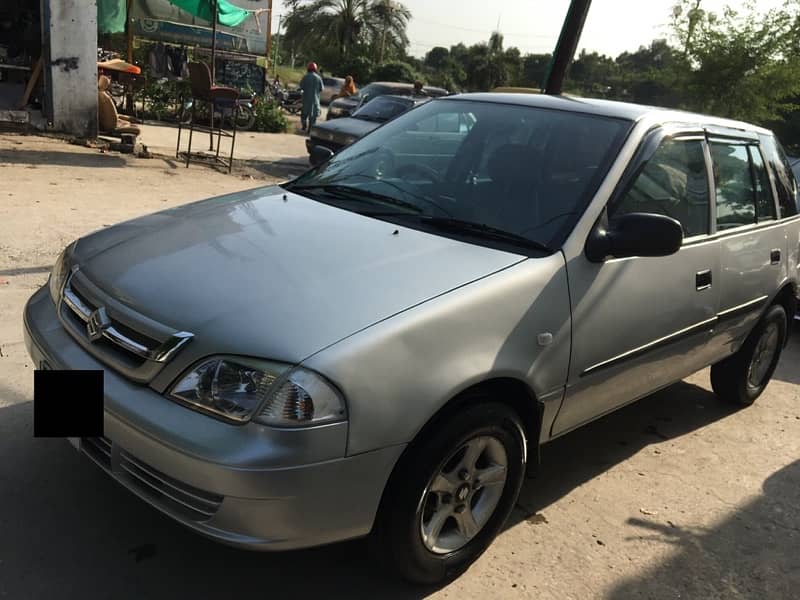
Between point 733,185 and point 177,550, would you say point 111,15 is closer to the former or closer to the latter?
point 733,185

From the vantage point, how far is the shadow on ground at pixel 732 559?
2.87 meters

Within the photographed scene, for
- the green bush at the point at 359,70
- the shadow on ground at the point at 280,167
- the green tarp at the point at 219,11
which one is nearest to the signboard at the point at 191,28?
the green tarp at the point at 219,11

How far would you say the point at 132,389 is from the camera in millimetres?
2262

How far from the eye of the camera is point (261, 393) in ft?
6.89

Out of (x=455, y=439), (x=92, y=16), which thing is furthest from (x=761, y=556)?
(x=92, y=16)

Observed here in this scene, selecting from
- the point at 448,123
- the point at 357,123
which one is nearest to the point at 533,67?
the point at 357,123

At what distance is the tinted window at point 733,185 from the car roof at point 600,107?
154 millimetres

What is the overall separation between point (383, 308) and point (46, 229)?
16.6 ft

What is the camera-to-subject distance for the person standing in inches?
694

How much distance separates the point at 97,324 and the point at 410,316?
1.06 meters

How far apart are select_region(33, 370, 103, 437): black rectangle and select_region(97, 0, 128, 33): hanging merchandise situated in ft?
40.6

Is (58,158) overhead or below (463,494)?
below

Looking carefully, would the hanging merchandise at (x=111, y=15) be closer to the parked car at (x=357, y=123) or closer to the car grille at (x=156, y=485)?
the parked car at (x=357, y=123)

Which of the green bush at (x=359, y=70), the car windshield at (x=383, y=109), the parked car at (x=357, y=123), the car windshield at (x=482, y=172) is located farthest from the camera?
the green bush at (x=359, y=70)
